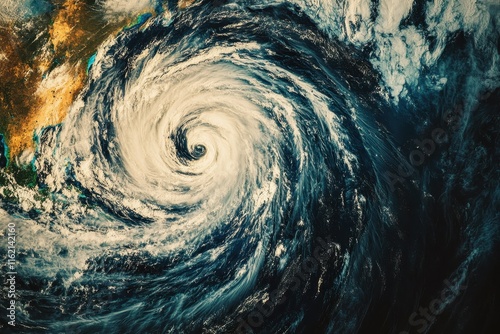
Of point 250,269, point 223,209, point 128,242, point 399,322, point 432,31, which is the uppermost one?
point 432,31

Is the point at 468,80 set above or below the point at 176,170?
below

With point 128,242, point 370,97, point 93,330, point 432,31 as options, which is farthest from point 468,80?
point 93,330

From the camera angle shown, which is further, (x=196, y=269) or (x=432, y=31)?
(x=196, y=269)

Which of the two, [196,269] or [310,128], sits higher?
[310,128]

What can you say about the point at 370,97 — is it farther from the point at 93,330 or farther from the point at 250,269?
the point at 93,330

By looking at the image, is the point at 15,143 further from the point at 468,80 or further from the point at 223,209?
the point at 468,80

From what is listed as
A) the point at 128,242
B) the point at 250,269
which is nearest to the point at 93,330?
the point at 128,242
